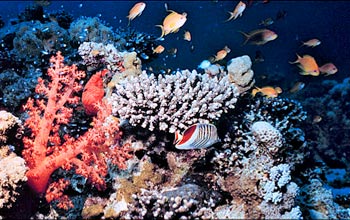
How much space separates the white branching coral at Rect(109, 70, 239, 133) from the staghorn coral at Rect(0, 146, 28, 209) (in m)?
1.26

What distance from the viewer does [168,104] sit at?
3535 millimetres

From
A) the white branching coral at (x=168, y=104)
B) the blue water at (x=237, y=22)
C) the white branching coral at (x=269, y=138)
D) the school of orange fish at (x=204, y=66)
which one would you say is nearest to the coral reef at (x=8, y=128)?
the white branching coral at (x=168, y=104)

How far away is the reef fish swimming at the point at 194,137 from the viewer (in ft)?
8.96

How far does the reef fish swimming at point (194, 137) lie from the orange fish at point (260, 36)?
600cm

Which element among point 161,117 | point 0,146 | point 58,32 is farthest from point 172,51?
point 0,146

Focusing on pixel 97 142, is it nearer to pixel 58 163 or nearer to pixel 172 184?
pixel 58 163

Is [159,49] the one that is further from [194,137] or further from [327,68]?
[327,68]

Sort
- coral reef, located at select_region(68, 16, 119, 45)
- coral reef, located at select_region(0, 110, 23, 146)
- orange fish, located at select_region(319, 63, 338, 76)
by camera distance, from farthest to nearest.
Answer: orange fish, located at select_region(319, 63, 338, 76)
coral reef, located at select_region(68, 16, 119, 45)
coral reef, located at select_region(0, 110, 23, 146)

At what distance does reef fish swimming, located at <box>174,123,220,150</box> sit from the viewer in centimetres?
273

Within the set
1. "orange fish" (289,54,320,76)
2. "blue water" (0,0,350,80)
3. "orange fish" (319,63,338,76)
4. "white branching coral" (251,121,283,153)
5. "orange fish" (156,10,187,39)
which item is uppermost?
"orange fish" (156,10,187,39)

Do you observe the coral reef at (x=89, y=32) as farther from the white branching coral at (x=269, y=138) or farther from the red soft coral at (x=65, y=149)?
the white branching coral at (x=269, y=138)

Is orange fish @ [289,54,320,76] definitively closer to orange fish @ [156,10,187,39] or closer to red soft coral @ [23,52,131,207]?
orange fish @ [156,10,187,39]

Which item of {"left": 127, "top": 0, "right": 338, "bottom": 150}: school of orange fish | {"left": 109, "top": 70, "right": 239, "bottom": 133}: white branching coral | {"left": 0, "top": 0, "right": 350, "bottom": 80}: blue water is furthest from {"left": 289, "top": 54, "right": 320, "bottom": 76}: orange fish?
{"left": 0, "top": 0, "right": 350, "bottom": 80}: blue water

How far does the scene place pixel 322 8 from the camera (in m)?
58.0
